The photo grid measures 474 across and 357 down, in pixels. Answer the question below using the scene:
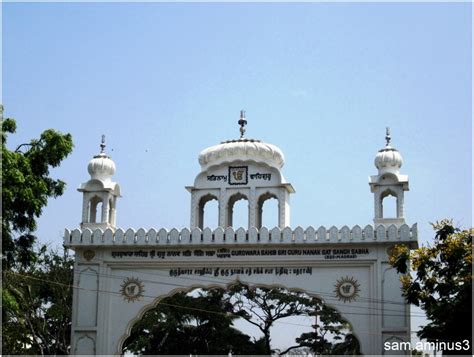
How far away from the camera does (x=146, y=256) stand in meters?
20.4

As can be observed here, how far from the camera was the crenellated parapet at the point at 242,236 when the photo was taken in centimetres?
1934

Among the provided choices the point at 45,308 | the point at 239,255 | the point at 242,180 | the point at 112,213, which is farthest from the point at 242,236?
the point at 45,308

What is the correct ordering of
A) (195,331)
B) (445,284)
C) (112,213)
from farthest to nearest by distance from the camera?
1. (195,331)
2. (112,213)
3. (445,284)

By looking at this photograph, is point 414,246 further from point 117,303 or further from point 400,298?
point 117,303

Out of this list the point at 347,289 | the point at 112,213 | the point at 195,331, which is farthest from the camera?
the point at 195,331

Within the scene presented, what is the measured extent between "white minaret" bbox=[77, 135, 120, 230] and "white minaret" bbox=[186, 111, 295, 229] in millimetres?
1991

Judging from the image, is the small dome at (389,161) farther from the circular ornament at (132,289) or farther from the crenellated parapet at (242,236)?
the circular ornament at (132,289)

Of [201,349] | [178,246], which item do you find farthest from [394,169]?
[201,349]

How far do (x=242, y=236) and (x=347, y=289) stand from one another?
8.44ft

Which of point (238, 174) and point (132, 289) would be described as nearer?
point (132, 289)

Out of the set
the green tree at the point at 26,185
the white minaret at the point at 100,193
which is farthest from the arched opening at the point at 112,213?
the green tree at the point at 26,185

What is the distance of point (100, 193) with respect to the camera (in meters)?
21.3

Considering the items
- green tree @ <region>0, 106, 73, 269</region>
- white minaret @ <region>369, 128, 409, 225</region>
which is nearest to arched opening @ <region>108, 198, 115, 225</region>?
green tree @ <region>0, 106, 73, 269</region>

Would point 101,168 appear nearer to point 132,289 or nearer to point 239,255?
point 132,289
